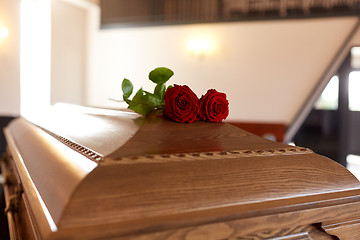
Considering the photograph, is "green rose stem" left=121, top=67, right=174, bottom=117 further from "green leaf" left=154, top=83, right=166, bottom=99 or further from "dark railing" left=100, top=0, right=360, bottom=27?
"dark railing" left=100, top=0, right=360, bottom=27

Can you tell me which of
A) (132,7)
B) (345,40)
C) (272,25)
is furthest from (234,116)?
(132,7)

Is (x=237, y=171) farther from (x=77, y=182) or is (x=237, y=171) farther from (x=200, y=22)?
Answer: (x=200, y=22)

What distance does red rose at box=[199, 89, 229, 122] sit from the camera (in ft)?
4.47

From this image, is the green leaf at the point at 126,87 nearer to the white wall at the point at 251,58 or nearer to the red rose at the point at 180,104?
the red rose at the point at 180,104

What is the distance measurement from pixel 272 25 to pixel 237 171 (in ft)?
21.5

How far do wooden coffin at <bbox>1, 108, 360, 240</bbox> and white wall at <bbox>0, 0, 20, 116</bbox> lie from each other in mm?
6148

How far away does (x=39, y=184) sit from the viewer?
1.01 meters

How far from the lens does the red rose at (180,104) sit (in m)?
1.25

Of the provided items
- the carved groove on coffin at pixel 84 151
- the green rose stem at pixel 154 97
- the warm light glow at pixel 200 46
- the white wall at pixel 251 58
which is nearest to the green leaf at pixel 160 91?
the green rose stem at pixel 154 97

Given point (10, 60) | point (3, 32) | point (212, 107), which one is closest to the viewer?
point (212, 107)

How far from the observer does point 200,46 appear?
756cm

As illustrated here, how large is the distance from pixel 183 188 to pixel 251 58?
6.65 metres

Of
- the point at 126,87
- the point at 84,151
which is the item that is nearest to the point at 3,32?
the point at 126,87

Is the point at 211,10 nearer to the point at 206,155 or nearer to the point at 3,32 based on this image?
the point at 3,32
